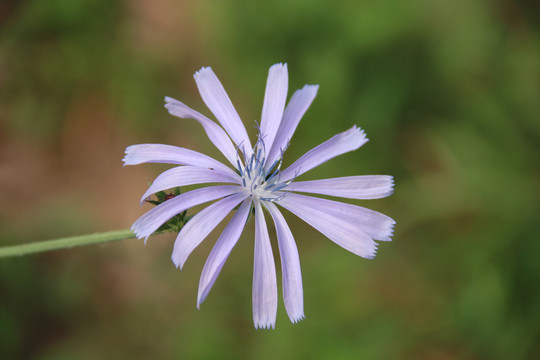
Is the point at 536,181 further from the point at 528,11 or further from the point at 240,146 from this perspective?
the point at 240,146

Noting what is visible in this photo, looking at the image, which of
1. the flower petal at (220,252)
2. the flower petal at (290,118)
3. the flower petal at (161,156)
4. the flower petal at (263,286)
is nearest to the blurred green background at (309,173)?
the flower petal at (290,118)

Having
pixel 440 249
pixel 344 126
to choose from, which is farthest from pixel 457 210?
pixel 344 126

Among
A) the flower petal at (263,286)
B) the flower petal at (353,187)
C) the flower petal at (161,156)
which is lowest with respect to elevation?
the flower petal at (263,286)

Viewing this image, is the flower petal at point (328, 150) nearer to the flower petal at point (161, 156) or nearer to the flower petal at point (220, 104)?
the flower petal at point (220, 104)

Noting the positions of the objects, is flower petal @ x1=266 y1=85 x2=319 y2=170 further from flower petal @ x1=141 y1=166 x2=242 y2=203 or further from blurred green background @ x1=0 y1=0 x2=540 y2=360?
blurred green background @ x1=0 y1=0 x2=540 y2=360

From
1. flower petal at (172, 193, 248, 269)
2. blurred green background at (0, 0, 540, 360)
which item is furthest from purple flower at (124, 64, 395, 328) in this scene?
blurred green background at (0, 0, 540, 360)

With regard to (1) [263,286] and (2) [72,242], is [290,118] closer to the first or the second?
(1) [263,286]

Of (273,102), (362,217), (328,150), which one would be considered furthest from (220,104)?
(362,217)
